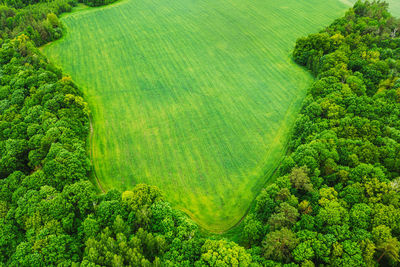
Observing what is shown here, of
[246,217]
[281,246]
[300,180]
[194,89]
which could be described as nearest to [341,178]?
[300,180]

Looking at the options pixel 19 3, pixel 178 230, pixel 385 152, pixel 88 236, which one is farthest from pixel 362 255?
pixel 19 3

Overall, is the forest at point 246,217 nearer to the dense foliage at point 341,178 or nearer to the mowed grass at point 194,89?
the dense foliage at point 341,178

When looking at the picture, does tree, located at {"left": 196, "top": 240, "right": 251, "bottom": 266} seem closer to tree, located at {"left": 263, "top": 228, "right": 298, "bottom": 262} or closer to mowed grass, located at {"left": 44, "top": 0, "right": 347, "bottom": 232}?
tree, located at {"left": 263, "top": 228, "right": 298, "bottom": 262}

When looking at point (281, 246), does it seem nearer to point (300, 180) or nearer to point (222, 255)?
A: point (222, 255)

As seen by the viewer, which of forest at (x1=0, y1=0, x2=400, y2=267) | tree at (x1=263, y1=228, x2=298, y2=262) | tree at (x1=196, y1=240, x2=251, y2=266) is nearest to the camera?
tree at (x1=196, y1=240, x2=251, y2=266)

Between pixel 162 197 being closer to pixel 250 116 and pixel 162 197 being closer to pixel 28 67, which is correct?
pixel 250 116

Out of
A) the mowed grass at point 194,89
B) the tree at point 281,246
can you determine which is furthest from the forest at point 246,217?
the mowed grass at point 194,89

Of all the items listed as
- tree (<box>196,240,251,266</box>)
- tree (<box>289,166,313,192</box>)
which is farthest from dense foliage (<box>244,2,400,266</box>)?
tree (<box>196,240,251,266</box>)
